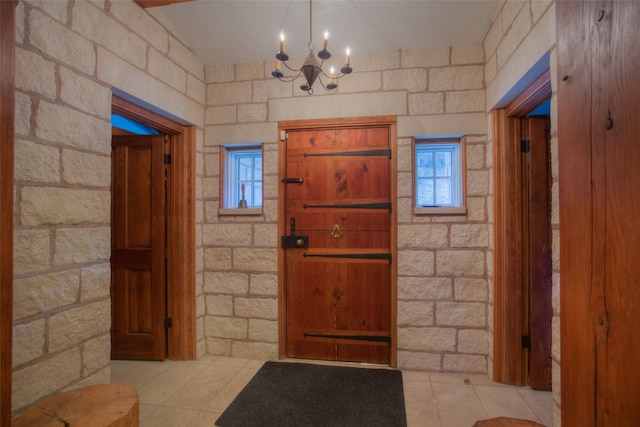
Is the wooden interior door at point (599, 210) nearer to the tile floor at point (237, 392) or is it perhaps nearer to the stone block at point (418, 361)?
the tile floor at point (237, 392)

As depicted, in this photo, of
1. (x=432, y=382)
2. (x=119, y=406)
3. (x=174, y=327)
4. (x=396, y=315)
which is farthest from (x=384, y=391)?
(x=174, y=327)

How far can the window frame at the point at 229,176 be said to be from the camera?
2.58m

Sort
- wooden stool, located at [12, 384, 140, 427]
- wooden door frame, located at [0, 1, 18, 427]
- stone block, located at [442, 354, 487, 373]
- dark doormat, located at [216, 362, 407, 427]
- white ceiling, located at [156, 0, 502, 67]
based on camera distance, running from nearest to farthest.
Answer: wooden door frame, located at [0, 1, 18, 427] → wooden stool, located at [12, 384, 140, 427] → dark doormat, located at [216, 362, 407, 427] → white ceiling, located at [156, 0, 502, 67] → stone block, located at [442, 354, 487, 373]

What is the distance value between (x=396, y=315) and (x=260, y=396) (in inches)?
47.3

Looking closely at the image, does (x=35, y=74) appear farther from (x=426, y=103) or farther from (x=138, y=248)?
(x=426, y=103)

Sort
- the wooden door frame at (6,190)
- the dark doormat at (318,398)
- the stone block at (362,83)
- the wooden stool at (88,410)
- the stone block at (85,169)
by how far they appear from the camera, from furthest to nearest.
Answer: the stone block at (362,83) → the dark doormat at (318,398) → the stone block at (85,169) → the wooden stool at (88,410) → the wooden door frame at (6,190)

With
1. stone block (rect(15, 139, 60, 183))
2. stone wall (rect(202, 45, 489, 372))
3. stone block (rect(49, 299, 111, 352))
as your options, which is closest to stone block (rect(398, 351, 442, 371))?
stone wall (rect(202, 45, 489, 372))

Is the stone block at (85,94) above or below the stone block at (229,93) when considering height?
below

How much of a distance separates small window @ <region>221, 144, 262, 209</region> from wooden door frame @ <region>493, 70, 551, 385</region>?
201cm

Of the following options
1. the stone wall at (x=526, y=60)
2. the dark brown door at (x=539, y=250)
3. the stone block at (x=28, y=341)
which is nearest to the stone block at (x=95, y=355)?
the stone block at (x=28, y=341)

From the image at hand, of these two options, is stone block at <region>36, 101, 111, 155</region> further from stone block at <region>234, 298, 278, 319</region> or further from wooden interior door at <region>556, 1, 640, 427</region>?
wooden interior door at <region>556, 1, 640, 427</region>

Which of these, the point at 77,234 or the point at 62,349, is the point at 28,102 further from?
the point at 62,349

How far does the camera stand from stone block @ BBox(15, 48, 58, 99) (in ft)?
4.20

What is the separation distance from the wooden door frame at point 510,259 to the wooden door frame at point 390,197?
75cm
